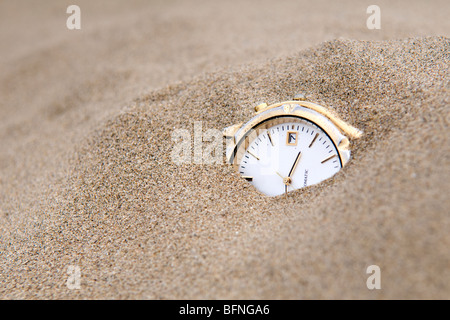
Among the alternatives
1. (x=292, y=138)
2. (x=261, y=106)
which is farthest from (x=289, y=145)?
(x=261, y=106)

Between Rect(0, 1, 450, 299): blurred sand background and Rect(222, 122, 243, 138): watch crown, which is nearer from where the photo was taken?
Rect(0, 1, 450, 299): blurred sand background

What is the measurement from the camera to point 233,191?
1.60 m

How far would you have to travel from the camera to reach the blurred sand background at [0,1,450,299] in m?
1.13

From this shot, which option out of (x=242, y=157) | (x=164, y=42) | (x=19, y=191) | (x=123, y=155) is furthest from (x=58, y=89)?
(x=242, y=157)

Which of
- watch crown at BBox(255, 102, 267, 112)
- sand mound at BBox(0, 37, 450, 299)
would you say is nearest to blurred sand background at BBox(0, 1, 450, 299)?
sand mound at BBox(0, 37, 450, 299)

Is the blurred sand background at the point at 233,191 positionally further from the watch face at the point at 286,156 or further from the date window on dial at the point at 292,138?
the date window on dial at the point at 292,138

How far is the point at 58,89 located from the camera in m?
3.21

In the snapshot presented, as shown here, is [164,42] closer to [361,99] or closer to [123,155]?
[123,155]

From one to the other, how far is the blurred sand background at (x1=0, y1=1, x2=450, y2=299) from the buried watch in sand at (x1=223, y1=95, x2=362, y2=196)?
0.07m

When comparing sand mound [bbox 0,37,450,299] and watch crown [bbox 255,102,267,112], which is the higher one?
watch crown [bbox 255,102,267,112]

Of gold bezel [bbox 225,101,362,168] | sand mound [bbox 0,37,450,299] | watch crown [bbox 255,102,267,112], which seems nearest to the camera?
sand mound [bbox 0,37,450,299]

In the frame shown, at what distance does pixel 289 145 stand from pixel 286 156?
47 millimetres

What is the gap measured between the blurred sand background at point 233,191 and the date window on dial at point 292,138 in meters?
0.22

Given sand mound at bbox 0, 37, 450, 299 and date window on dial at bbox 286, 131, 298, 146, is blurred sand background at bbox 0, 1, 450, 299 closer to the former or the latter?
sand mound at bbox 0, 37, 450, 299
